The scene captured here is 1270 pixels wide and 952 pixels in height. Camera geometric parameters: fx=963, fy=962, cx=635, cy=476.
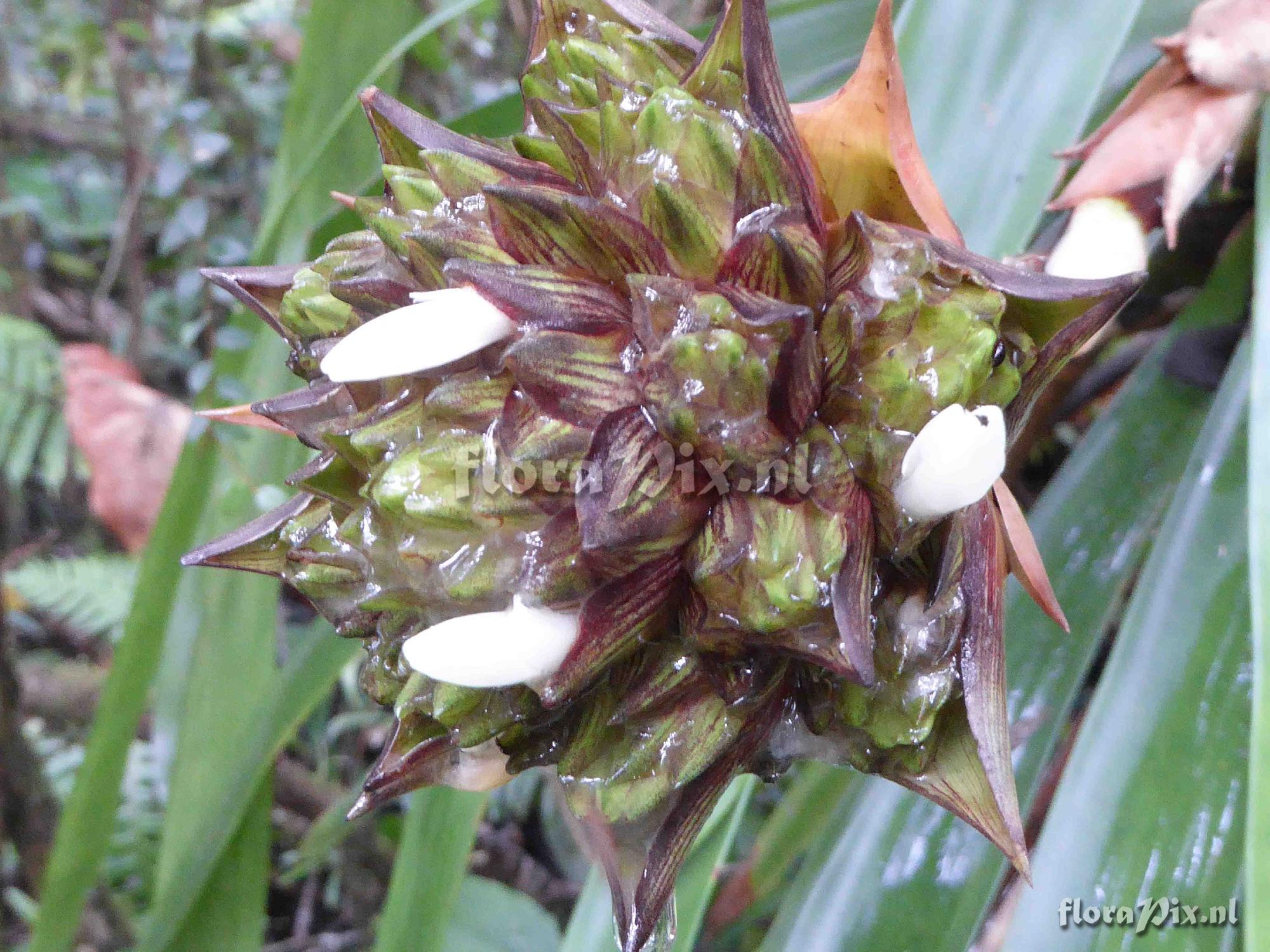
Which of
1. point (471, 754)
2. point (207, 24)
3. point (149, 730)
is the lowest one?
point (149, 730)

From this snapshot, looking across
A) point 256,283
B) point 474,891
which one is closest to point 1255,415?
point 256,283

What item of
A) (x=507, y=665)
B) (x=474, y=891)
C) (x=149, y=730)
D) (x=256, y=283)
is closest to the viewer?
(x=507, y=665)

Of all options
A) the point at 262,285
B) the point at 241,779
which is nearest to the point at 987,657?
the point at 262,285

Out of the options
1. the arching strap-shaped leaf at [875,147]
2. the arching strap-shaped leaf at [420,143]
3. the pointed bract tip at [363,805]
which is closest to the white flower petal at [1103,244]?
the arching strap-shaped leaf at [875,147]

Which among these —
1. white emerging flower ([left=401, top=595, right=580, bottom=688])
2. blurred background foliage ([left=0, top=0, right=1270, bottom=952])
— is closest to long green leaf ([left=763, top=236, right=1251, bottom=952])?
blurred background foliage ([left=0, top=0, right=1270, bottom=952])

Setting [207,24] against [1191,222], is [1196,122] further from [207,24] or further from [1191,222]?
[207,24]

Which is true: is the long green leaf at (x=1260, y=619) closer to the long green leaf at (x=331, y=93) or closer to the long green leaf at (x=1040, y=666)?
the long green leaf at (x=1040, y=666)

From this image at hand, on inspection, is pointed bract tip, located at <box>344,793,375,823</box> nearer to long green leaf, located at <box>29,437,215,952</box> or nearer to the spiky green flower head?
the spiky green flower head

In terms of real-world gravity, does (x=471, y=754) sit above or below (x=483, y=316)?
below
